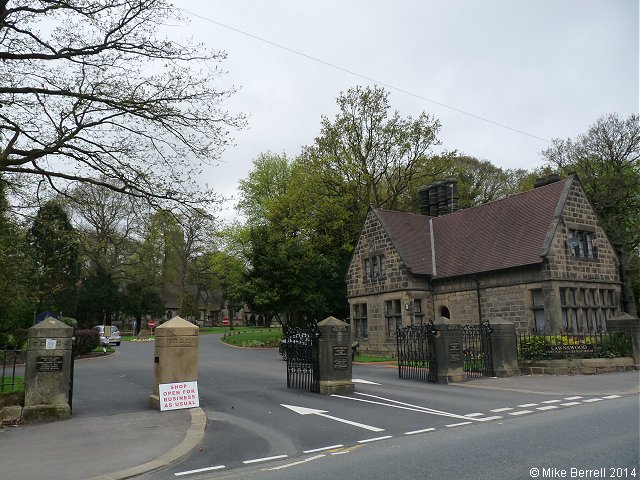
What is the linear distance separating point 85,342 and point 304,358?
718 inches

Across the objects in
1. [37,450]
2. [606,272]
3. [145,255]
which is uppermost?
[145,255]

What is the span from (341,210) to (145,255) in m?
28.1

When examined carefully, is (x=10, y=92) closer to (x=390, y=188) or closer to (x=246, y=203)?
(x=390, y=188)

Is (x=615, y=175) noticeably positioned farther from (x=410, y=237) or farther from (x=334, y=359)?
(x=334, y=359)

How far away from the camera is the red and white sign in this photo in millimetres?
11461

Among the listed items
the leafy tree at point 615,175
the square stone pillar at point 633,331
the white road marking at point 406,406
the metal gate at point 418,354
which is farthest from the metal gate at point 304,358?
the leafy tree at point 615,175

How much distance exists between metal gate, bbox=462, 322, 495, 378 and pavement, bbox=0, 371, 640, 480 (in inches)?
432

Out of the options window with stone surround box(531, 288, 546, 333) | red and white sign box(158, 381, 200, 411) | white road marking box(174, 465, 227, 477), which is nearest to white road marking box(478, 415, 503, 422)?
white road marking box(174, 465, 227, 477)

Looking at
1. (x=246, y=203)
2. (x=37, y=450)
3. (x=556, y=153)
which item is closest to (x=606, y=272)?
(x=556, y=153)

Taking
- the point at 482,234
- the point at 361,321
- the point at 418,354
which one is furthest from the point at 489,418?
the point at 361,321

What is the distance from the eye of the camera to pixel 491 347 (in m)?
18.3

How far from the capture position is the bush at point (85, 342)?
27344 mm

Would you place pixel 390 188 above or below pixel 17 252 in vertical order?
above

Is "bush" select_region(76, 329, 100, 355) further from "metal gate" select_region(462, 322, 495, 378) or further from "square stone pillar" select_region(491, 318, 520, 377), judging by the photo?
"square stone pillar" select_region(491, 318, 520, 377)
